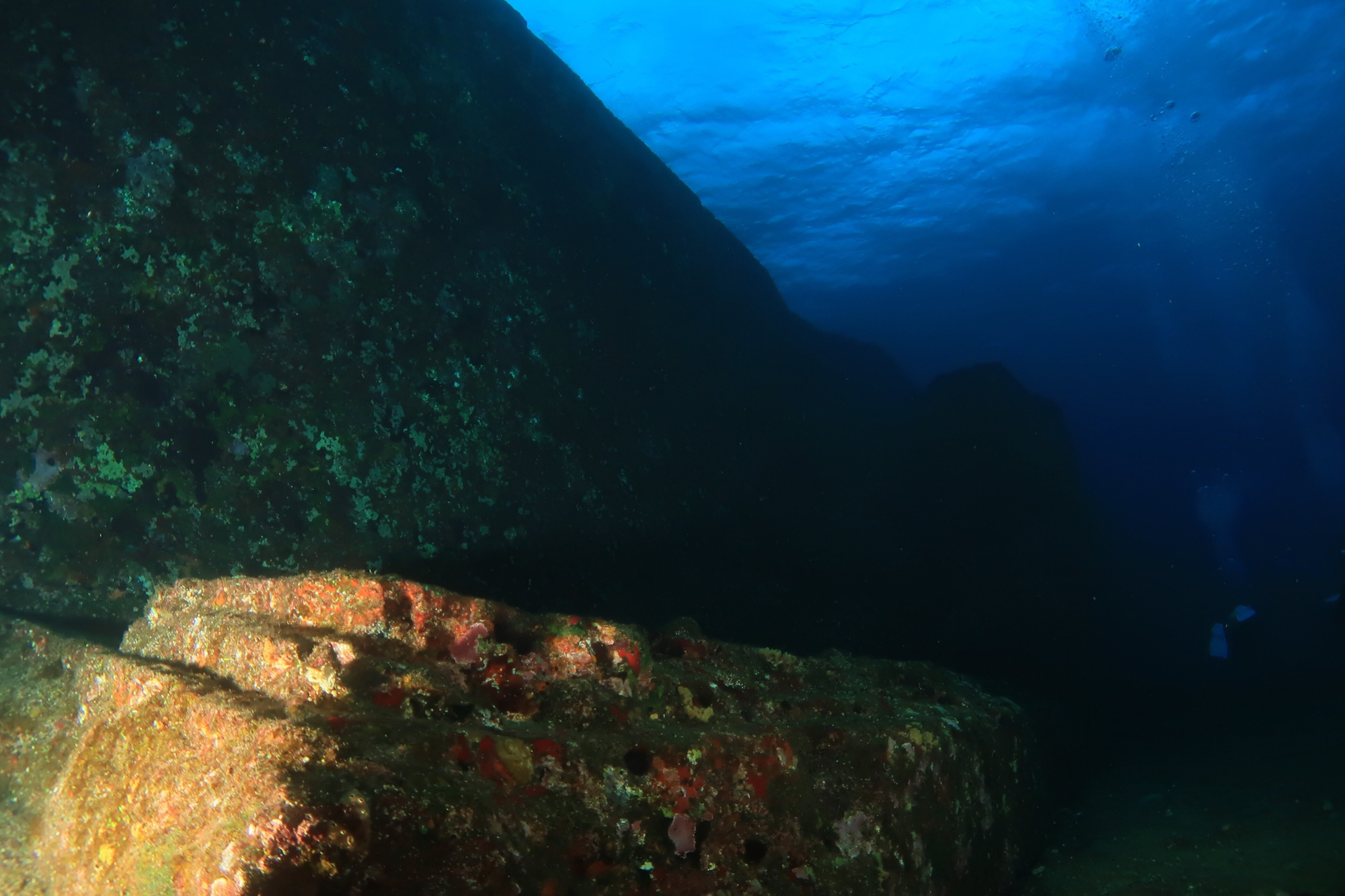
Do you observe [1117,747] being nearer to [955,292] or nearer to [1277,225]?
[955,292]

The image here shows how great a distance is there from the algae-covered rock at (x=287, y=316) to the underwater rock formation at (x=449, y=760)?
658 millimetres

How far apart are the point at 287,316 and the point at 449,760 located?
3.17 metres

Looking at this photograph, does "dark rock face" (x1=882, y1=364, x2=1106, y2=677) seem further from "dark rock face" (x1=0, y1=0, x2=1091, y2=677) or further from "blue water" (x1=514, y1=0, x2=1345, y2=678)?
"blue water" (x1=514, y1=0, x2=1345, y2=678)

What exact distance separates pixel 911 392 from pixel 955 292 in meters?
14.6

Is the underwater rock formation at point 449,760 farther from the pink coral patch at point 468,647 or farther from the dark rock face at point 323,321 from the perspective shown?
the dark rock face at point 323,321

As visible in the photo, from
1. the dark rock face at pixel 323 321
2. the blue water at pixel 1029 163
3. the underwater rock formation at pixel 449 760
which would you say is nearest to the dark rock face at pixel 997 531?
the dark rock face at pixel 323 321

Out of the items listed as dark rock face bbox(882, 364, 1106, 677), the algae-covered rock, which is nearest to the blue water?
dark rock face bbox(882, 364, 1106, 677)

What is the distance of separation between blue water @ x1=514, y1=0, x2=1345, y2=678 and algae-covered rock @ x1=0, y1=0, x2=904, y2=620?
890 centimetres

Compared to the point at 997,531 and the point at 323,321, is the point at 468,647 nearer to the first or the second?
the point at 323,321

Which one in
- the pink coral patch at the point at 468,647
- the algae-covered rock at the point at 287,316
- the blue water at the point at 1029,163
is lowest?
the pink coral patch at the point at 468,647

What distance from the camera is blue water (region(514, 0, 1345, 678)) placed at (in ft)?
43.1

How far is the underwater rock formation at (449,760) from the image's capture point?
70.9 inches

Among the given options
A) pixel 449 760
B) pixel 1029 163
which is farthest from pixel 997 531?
pixel 1029 163

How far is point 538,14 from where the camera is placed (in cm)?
1174
